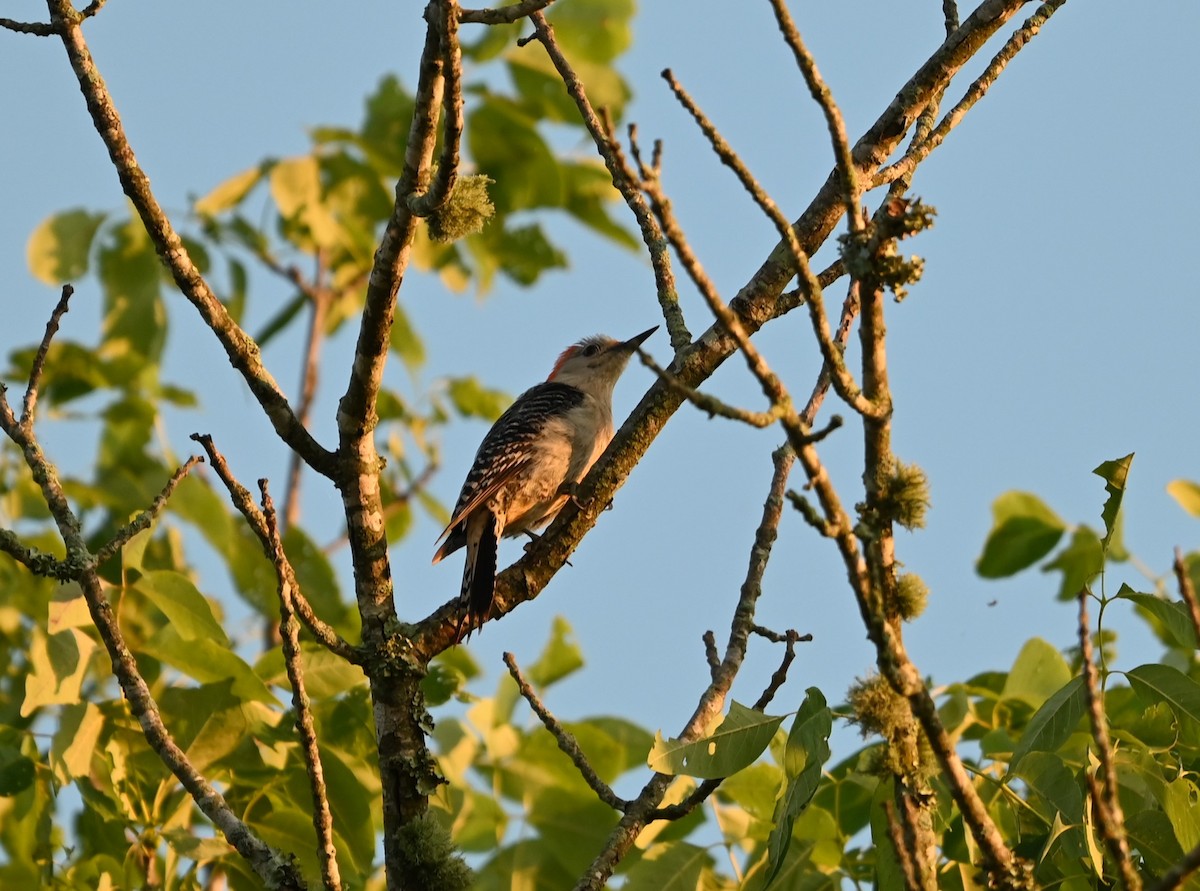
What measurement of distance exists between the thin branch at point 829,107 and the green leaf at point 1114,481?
118cm

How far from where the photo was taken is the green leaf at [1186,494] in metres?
5.42

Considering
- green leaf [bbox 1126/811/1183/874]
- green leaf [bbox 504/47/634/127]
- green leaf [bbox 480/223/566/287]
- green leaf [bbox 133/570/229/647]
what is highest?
green leaf [bbox 504/47/634/127]

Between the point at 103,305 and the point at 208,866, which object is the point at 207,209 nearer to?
the point at 103,305

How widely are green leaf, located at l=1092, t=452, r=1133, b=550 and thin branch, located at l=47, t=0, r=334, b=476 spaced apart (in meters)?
2.19

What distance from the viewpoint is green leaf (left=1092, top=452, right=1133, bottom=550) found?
3.38 m

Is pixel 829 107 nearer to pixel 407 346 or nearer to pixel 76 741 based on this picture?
pixel 76 741

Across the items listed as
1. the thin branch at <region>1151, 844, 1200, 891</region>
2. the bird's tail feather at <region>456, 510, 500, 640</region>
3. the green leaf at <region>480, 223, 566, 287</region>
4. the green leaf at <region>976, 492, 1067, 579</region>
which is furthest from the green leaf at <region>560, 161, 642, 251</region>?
the thin branch at <region>1151, 844, 1200, 891</region>

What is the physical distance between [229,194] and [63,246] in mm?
1042

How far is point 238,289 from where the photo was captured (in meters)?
8.55

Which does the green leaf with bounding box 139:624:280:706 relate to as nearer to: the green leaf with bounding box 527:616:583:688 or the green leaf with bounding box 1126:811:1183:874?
the green leaf with bounding box 527:616:583:688

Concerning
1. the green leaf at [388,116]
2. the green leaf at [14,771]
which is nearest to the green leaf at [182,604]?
the green leaf at [14,771]

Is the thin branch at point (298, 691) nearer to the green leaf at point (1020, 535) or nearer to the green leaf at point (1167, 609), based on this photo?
the green leaf at point (1167, 609)

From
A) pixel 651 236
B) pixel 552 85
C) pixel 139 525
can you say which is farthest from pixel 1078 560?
pixel 552 85

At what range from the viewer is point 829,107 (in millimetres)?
2545
